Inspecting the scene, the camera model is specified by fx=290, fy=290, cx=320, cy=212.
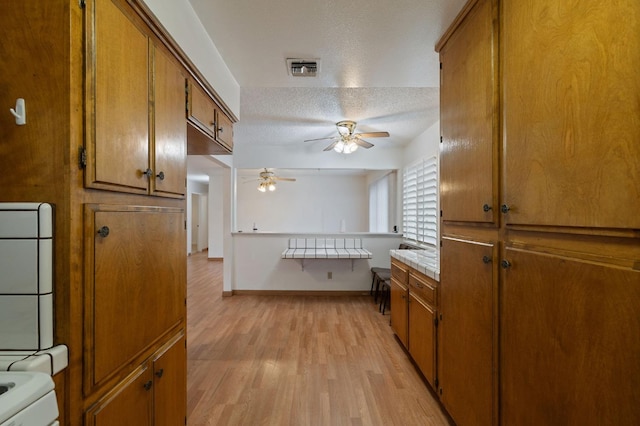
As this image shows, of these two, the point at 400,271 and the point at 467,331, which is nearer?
the point at 467,331

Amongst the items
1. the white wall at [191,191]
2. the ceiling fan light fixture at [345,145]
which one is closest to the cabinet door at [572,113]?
the ceiling fan light fixture at [345,145]

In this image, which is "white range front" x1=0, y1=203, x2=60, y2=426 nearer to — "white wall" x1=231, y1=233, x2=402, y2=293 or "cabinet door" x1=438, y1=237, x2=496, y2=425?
"cabinet door" x1=438, y1=237, x2=496, y2=425

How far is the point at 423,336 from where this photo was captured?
7.45 feet

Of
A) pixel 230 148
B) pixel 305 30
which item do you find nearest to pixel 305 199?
pixel 230 148

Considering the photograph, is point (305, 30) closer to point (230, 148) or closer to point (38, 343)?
point (230, 148)

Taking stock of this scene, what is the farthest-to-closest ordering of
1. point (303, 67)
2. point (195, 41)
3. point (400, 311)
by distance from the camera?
point (400, 311), point (303, 67), point (195, 41)

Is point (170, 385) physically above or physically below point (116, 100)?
below

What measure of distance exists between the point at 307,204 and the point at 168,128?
709 centimetres

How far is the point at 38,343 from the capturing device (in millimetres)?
813

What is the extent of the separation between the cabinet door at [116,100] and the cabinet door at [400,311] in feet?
7.77

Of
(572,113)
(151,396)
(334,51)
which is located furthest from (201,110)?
(572,113)

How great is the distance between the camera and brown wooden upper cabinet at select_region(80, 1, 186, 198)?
0.91 m

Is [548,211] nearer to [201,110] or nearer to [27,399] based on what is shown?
[27,399]

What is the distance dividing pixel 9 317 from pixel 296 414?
171 cm
